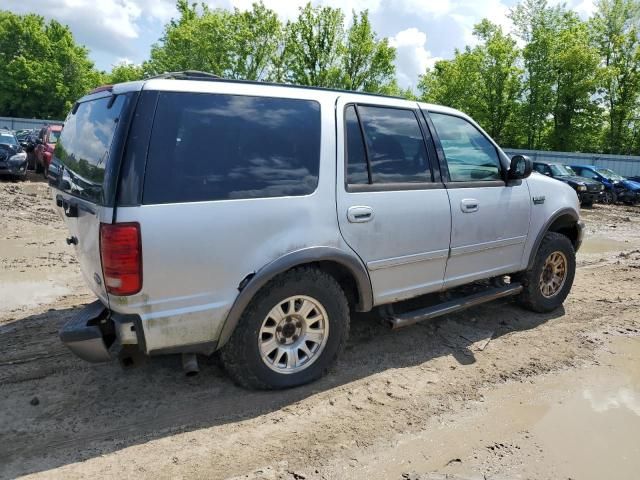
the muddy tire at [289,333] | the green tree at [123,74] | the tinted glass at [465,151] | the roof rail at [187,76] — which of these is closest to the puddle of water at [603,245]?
the tinted glass at [465,151]

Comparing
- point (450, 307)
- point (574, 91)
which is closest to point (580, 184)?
point (450, 307)

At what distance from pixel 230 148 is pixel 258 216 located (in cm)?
44

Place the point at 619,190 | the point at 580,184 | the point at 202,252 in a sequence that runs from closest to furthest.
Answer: the point at 202,252 → the point at 580,184 → the point at 619,190

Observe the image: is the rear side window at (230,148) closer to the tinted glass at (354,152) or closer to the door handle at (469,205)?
the tinted glass at (354,152)

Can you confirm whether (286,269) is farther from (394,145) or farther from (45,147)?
(45,147)

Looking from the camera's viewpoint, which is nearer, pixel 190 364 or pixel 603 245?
pixel 190 364

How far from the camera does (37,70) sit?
1997 inches

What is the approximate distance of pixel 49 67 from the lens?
51.7m

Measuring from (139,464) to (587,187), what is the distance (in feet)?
66.1

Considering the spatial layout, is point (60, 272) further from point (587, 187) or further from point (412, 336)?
point (587, 187)

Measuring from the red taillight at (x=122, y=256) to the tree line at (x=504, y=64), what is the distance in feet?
116

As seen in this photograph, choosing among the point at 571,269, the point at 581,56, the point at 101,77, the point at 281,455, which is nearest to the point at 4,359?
the point at 281,455

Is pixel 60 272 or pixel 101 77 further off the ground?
pixel 101 77

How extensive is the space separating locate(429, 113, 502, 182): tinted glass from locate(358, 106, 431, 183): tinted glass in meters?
0.30
